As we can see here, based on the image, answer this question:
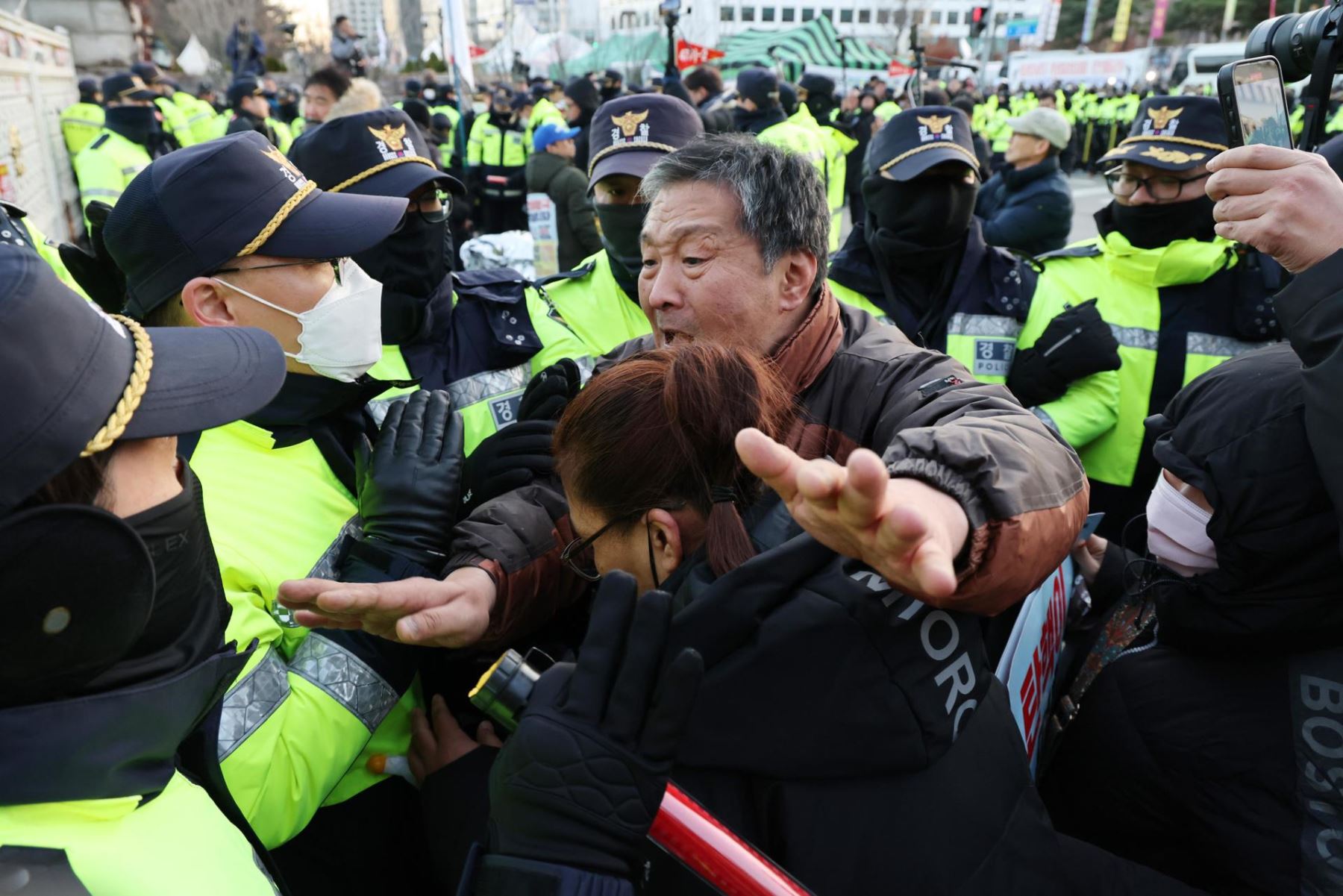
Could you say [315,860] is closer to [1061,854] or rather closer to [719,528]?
[719,528]

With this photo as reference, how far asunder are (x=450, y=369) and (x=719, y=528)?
5.48 feet

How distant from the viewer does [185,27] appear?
38312 mm

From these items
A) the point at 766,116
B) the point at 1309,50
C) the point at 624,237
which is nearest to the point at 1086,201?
the point at 766,116

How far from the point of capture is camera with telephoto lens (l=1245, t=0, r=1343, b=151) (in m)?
1.92

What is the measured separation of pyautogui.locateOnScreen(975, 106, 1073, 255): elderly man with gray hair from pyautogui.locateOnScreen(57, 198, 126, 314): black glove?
511cm

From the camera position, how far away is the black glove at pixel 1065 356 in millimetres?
3240

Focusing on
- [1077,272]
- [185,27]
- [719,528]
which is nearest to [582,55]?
[185,27]

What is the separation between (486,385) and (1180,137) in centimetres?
262

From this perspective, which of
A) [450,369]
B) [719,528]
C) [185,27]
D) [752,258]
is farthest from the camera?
[185,27]

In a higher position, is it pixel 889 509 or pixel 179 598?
pixel 889 509

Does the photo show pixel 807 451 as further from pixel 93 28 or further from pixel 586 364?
pixel 93 28

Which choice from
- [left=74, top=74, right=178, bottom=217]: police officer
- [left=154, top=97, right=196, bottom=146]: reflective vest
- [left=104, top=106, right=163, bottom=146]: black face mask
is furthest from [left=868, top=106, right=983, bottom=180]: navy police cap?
[left=154, top=97, right=196, bottom=146]: reflective vest

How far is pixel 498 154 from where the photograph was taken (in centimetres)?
1088

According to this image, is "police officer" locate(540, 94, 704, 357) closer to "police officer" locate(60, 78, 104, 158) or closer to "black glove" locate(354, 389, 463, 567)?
"black glove" locate(354, 389, 463, 567)
